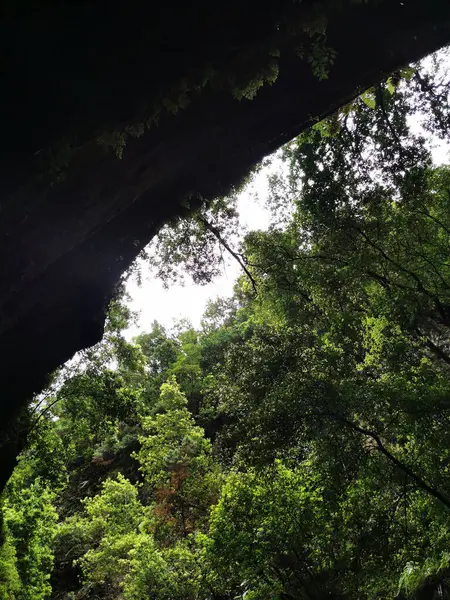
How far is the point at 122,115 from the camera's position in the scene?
2957 mm

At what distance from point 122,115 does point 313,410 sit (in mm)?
6004

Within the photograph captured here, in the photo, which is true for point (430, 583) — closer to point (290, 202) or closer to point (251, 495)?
point (251, 495)

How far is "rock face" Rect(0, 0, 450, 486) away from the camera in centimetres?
256

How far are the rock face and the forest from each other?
1706 millimetres

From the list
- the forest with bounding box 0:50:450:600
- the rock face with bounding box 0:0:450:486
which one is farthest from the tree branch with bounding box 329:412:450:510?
the rock face with bounding box 0:0:450:486

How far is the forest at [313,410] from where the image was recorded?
761 cm

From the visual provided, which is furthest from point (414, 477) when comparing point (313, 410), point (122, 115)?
point (122, 115)

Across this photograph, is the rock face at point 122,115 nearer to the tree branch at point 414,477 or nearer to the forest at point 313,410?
the forest at point 313,410

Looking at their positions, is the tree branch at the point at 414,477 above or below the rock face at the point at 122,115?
below

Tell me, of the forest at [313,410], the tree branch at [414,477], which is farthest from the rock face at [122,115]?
the tree branch at [414,477]

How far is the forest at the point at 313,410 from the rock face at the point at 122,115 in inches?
67.2

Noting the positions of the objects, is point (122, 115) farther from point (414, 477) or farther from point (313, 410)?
point (414, 477)

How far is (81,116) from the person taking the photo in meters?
2.79

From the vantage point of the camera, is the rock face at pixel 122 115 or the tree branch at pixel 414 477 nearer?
the rock face at pixel 122 115
